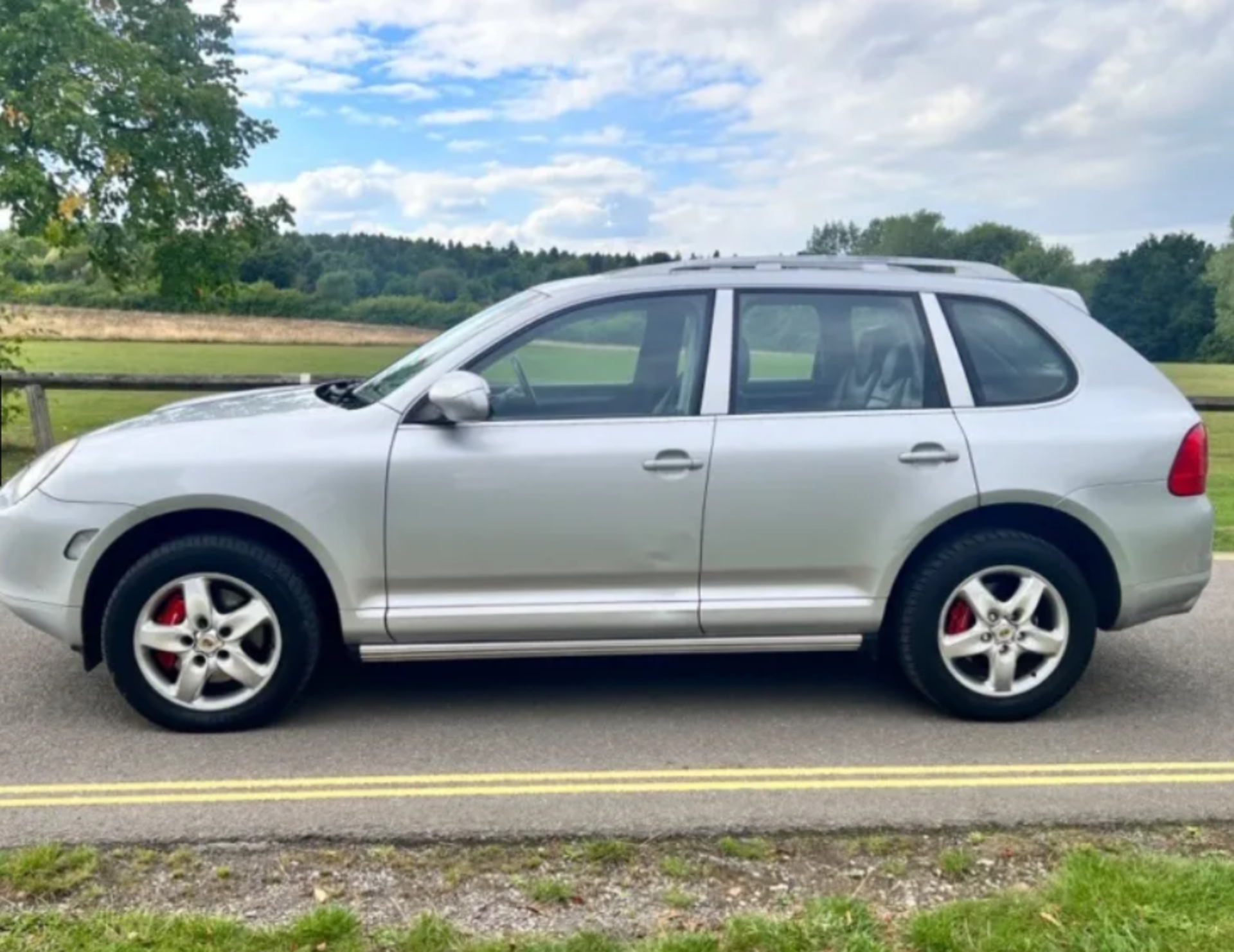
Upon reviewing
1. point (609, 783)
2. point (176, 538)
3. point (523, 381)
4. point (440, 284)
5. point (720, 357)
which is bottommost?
point (609, 783)

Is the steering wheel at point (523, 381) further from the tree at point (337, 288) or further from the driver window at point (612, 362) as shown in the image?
the tree at point (337, 288)

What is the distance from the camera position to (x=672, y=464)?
4234 mm

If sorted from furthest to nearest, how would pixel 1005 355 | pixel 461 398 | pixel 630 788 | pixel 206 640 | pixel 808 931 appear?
pixel 1005 355
pixel 206 640
pixel 461 398
pixel 630 788
pixel 808 931

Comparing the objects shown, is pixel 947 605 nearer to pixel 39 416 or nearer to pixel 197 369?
pixel 39 416

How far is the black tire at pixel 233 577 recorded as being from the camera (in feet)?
13.6

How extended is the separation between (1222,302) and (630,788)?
13647 mm

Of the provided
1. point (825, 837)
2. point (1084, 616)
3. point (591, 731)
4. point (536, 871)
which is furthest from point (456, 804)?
point (1084, 616)

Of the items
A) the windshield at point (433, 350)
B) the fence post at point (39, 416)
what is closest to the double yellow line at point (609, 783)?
the windshield at point (433, 350)

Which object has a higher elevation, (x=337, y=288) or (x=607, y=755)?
(x=337, y=288)

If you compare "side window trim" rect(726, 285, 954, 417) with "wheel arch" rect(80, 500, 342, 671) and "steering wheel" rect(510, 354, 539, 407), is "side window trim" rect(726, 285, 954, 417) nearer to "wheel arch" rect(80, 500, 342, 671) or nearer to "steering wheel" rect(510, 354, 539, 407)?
"steering wheel" rect(510, 354, 539, 407)

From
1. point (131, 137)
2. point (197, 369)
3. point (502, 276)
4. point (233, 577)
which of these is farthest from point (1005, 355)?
point (131, 137)

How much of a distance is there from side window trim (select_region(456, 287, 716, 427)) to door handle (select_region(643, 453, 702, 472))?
17 cm

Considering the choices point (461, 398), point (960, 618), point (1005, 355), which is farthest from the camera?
point (1005, 355)

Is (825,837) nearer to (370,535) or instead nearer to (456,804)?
(456,804)
